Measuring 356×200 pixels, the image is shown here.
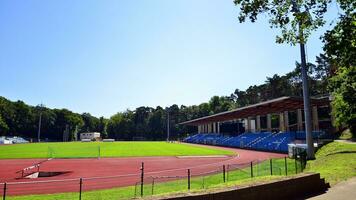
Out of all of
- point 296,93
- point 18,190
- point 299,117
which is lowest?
point 18,190

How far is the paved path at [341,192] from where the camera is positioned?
13.5m

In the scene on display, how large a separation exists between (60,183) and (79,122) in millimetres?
154800

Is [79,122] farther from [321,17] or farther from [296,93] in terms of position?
[321,17]

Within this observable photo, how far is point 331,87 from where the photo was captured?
33.2 m

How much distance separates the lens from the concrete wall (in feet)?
34.3

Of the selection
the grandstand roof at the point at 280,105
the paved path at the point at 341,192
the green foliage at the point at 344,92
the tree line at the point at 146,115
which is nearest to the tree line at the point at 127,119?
the tree line at the point at 146,115

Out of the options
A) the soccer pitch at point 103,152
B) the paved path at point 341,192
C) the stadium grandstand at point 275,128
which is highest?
the stadium grandstand at point 275,128

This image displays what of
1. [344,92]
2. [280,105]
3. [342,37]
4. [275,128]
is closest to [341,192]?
[342,37]

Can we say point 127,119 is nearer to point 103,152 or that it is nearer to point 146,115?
point 146,115

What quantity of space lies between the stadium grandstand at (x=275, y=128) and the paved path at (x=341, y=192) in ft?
84.3

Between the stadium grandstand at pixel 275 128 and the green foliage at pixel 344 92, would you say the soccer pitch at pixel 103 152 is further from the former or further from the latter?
the green foliage at pixel 344 92

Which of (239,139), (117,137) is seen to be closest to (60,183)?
(239,139)

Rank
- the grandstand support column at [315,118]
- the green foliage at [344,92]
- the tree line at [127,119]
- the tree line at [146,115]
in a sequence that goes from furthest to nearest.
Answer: the tree line at [127,119]
the tree line at [146,115]
the grandstand support column at [315,118]
the green foliage at [344,92]

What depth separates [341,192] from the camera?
580 inches
